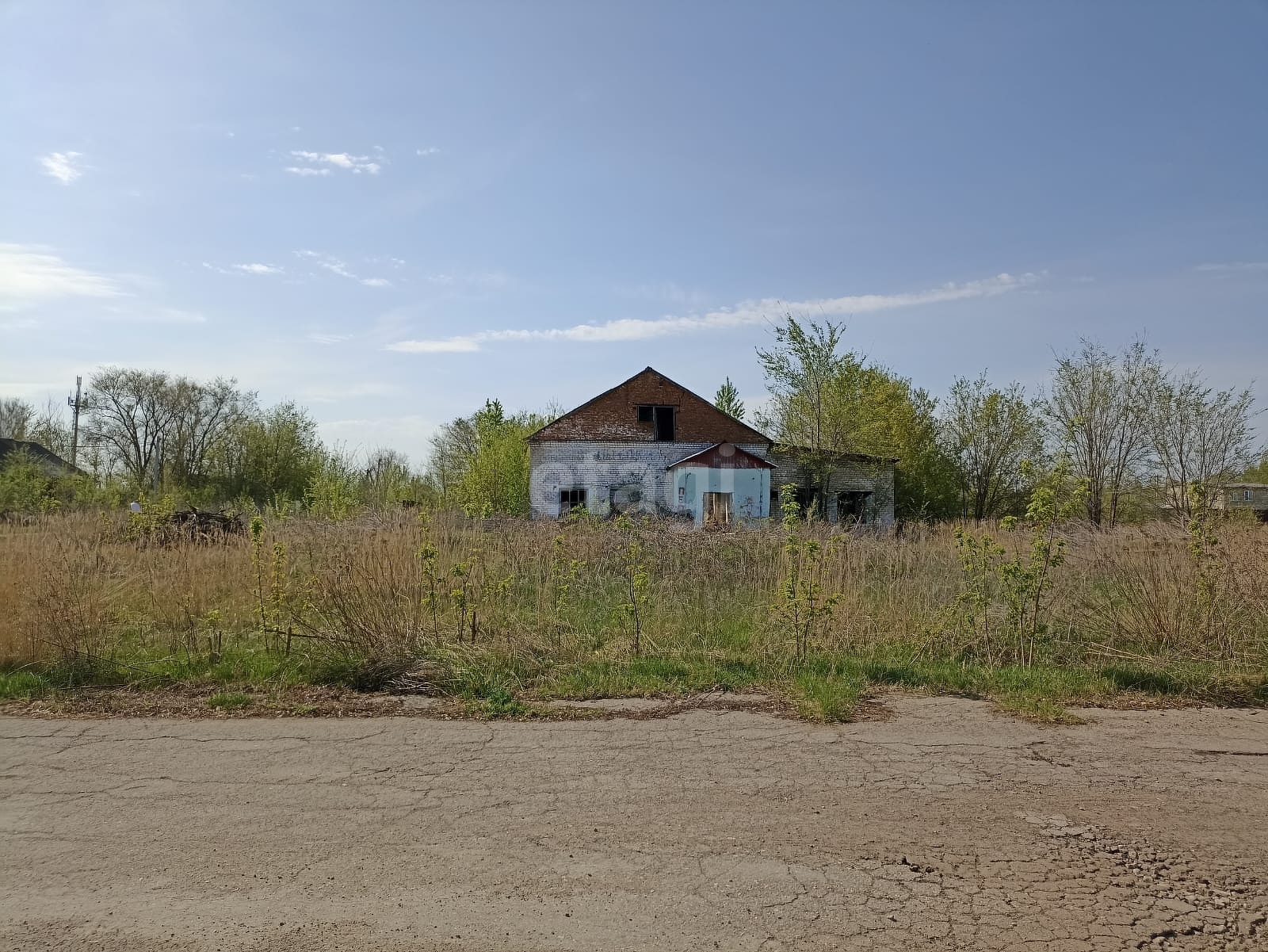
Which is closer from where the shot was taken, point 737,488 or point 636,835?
point 636,835

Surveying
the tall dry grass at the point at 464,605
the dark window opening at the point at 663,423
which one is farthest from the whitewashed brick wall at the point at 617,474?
the tall dry grass at the point at 464,605

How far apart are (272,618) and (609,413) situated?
1138 inches

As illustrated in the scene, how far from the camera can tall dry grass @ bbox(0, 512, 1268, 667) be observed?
7.79 m

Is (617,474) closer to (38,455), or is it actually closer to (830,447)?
(830,447)

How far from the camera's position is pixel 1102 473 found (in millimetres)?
31859

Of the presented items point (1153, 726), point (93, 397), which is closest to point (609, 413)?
point (1153, 726)

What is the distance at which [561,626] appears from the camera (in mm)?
8742

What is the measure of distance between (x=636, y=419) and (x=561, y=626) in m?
28.1

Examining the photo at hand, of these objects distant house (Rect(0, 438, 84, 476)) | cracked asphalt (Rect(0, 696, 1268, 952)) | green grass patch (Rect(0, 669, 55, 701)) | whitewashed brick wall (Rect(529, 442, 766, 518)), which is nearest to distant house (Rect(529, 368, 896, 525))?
whitewashed brick wall (Rect(529, 442, 766, 518))

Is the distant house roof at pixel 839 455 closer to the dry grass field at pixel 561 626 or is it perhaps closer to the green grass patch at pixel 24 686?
the dry grass field at pixel 561 626

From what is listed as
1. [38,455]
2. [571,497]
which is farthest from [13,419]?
[571,497]

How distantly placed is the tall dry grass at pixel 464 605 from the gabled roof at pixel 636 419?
2563cm

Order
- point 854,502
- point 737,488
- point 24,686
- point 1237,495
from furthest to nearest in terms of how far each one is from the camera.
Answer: point 854,502
point 1237,495
point 737,488
point 24,686

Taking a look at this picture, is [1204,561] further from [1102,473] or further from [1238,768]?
[1102,473]
